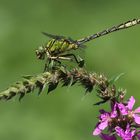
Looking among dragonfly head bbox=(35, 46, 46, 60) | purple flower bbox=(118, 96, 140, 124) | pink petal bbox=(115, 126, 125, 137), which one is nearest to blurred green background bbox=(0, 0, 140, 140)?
dragonfly head bbox=(35, 46, 46, 60)

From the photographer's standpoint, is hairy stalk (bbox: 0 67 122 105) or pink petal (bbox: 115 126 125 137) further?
pink petal (bbox: 115 126 125 137)

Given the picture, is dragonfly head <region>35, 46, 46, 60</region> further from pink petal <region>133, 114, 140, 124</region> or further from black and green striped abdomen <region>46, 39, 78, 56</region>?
pink petal <region>133, 114, 140, 124</region>

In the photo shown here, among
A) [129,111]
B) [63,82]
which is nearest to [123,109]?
[129,111]

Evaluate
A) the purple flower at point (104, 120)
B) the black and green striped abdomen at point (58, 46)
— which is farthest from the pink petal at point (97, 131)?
the black and green striped abdomen at point (58, 46)

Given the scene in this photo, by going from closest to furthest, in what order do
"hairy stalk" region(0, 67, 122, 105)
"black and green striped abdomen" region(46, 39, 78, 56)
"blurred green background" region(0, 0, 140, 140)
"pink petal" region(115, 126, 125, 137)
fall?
"hairy stalk" region(0, 67, 122, 105), "pink petal" region(115, 126, 125, 137), "black and green striped abdomen" region(46, 39, 78, 56), "blurred green background" region(0, 0, 140, 140)

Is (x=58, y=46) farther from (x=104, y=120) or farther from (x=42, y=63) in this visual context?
(x=42, y=63)

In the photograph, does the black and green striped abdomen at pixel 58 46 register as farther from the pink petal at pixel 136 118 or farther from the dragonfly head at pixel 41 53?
the pink petal at pixel 136 118

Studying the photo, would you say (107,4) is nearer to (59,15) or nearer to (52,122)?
(59,15)
